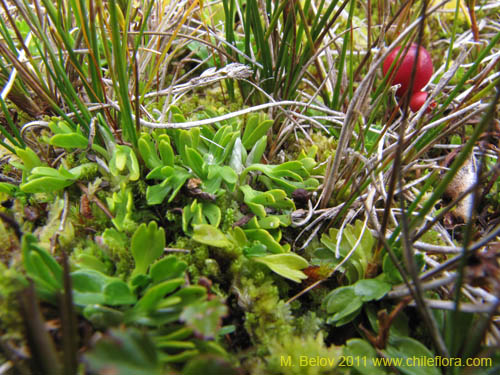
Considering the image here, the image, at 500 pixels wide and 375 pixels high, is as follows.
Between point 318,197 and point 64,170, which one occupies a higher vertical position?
point 64,170

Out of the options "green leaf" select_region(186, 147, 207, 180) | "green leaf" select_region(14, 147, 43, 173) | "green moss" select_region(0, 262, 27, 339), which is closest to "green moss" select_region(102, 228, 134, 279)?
"green moss" select_region(0, 262, 27, 339)

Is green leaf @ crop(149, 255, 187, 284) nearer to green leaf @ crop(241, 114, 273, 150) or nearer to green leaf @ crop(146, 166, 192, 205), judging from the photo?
green leaf @ crop(146, 166, 192, 205)

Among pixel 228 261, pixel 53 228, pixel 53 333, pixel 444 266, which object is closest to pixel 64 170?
pixel 53 228

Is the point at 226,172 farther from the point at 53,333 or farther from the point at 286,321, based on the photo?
the point at 53,333

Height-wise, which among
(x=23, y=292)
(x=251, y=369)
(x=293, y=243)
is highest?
(x=23, y=292)

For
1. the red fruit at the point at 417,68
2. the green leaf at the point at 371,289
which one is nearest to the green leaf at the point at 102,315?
the green leaf at the point at 371,289

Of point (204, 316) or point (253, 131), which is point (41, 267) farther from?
point (253, 131)

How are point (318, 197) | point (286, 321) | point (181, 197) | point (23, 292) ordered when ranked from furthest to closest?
point (318, 197) → point (181, 197) → point (286, 321) → point (23, 292)
